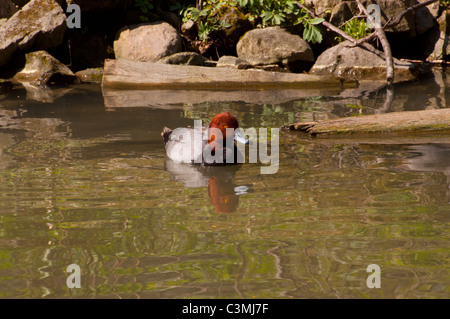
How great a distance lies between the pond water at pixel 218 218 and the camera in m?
3.29

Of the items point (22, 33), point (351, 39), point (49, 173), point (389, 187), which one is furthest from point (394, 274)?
point (22, 33)

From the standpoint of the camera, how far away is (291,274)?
3.37 metres

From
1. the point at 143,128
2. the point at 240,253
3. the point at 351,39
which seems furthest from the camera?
the point at 351,39

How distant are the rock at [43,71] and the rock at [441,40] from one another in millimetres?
7898

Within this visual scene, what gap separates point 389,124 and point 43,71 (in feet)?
24.7

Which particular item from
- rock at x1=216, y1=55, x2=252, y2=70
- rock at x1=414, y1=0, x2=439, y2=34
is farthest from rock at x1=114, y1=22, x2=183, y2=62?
rock at x1=414, y1=0, x2=439, y2=34

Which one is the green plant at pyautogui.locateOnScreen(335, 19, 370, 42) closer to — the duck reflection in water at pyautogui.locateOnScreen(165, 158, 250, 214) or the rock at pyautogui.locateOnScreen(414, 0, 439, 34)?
the rock at pyautogui.locateOnScreen(414, 0, 439, 34)

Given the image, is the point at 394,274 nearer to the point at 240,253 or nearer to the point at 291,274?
the point at 291,274

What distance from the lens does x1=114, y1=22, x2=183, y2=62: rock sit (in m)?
11.9

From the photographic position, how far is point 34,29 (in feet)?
38.5

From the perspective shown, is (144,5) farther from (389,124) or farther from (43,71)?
(389,124)

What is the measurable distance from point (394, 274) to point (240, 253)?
919 millimetres

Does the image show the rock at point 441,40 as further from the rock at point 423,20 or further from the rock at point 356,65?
the rock at point 356,65

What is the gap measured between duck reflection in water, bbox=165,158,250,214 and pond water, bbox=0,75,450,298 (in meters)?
0.02
